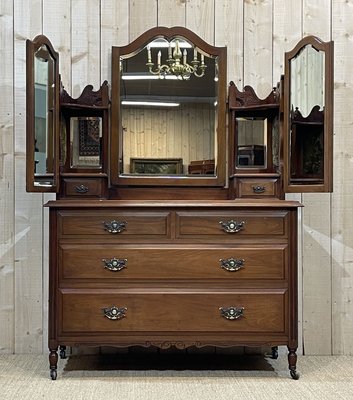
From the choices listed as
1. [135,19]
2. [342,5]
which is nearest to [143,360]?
[135,19]

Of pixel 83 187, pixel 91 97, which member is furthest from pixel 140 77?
pixel 83 187

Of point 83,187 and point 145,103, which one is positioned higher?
point 145,103

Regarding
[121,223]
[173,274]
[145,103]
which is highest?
[145,103]

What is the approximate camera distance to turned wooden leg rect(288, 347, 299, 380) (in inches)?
116

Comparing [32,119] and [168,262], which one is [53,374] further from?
[32,119]

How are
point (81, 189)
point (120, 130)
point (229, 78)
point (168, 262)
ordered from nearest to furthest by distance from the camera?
point (168, 262) → point (81, 189) → point (120, 130) → point (229, 78)

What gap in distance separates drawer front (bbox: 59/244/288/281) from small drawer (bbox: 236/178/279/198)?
396mm

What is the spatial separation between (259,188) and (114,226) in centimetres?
84

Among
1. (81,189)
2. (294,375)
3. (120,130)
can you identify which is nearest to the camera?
(294,375)

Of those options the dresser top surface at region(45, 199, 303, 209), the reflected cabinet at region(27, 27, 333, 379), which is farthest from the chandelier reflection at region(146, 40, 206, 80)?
the dresser top surface at region(45, 199, 303, 209)

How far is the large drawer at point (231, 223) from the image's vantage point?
9.51ft

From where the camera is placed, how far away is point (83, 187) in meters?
3.18

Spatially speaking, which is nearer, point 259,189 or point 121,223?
point 121,223

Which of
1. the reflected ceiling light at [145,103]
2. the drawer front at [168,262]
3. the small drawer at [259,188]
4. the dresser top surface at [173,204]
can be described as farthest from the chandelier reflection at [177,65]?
the drawer front at [168,262]
